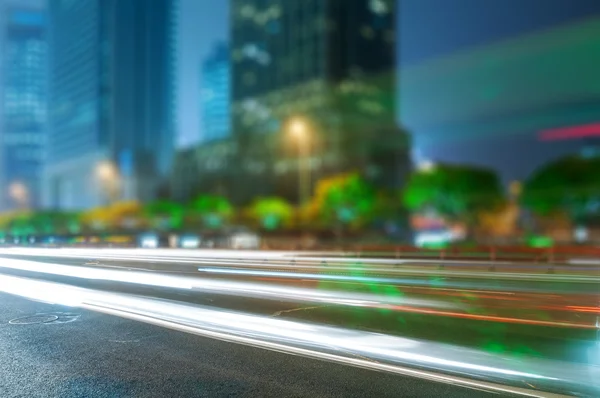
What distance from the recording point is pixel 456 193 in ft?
220

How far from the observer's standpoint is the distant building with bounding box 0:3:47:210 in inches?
6476

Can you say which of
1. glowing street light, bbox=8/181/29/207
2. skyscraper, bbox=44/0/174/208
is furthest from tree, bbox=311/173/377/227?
skyscraper, bbox=44/0/174/208

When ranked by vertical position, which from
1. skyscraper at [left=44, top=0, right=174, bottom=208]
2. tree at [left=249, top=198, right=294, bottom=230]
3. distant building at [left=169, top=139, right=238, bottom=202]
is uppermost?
skyscraper at [left=44, top=0, right=174, bottom=208]

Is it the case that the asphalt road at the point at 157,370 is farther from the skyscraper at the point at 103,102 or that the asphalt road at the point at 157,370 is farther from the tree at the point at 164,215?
the skyscraper at the point at 103,102

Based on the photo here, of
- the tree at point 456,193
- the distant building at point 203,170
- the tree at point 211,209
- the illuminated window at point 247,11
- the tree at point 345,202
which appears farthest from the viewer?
the illuminated window at point 247,11

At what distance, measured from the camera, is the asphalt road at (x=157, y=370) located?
6375 millimetres

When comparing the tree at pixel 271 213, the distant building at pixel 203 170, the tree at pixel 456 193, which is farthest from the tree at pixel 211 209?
the tree at pixel 456 193

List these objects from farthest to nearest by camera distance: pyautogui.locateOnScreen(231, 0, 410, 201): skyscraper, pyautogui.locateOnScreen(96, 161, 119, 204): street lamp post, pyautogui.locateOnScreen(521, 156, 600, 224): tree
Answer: pyautogui.locateOnScreen(231, 0, 410, 201): skyscraper, pyautogui.locateOnScreen(521, 156, 600, 224): tree, pyautogui.locateOnScreen(96, 161, 119, 204): street lamp post

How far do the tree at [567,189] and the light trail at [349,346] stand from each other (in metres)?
60.5

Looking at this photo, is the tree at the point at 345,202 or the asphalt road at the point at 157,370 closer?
the asphalt road at the point at 157,370

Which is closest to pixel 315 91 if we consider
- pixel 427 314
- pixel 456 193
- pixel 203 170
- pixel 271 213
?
pixel 203 170

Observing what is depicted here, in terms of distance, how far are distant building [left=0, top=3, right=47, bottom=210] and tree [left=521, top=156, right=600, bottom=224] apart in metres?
143

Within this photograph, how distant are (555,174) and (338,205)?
1032 inches

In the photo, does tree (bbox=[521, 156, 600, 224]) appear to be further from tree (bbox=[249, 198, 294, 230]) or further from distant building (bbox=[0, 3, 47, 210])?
distant building (bbox=[0, 3, 47, 210])
